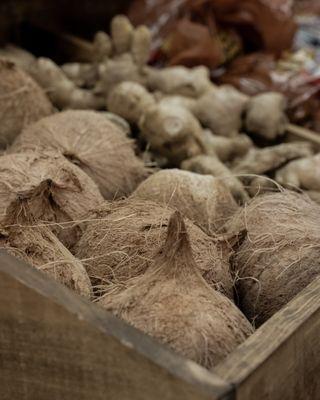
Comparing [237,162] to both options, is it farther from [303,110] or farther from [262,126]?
[303,110]

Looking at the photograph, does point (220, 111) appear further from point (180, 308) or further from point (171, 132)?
point (180, 308)

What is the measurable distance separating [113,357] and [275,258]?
39 centimetres

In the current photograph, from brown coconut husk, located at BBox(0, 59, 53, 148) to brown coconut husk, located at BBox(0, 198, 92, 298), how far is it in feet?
1.99

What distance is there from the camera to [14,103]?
5.90 feet

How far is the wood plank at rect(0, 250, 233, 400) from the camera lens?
2.92ft

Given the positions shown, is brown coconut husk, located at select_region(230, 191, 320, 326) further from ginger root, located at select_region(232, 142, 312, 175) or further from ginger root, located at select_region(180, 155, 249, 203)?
ginger root, located at select_region(232, 142, 312, 175)

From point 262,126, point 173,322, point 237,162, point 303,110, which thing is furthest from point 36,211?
point 303,110

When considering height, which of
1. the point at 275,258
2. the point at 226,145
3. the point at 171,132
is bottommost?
the point at 226,145

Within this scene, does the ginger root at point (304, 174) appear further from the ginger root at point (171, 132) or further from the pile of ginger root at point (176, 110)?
the ginger root at point (171, 132)

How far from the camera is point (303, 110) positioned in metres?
2.43

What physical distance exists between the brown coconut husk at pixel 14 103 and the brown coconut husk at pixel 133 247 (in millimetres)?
557

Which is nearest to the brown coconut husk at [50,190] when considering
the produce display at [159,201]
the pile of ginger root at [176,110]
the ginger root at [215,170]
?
the produce display at [159,201]

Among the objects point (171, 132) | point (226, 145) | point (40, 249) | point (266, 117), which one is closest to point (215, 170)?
point (171, 132)

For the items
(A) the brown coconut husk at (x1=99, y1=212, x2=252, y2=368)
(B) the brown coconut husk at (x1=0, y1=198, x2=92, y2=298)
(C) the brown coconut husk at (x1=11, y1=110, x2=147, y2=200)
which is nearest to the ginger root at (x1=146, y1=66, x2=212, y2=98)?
(C) the brown coconut husk at (x1=11, y1=110, x2=147, y2=200)
